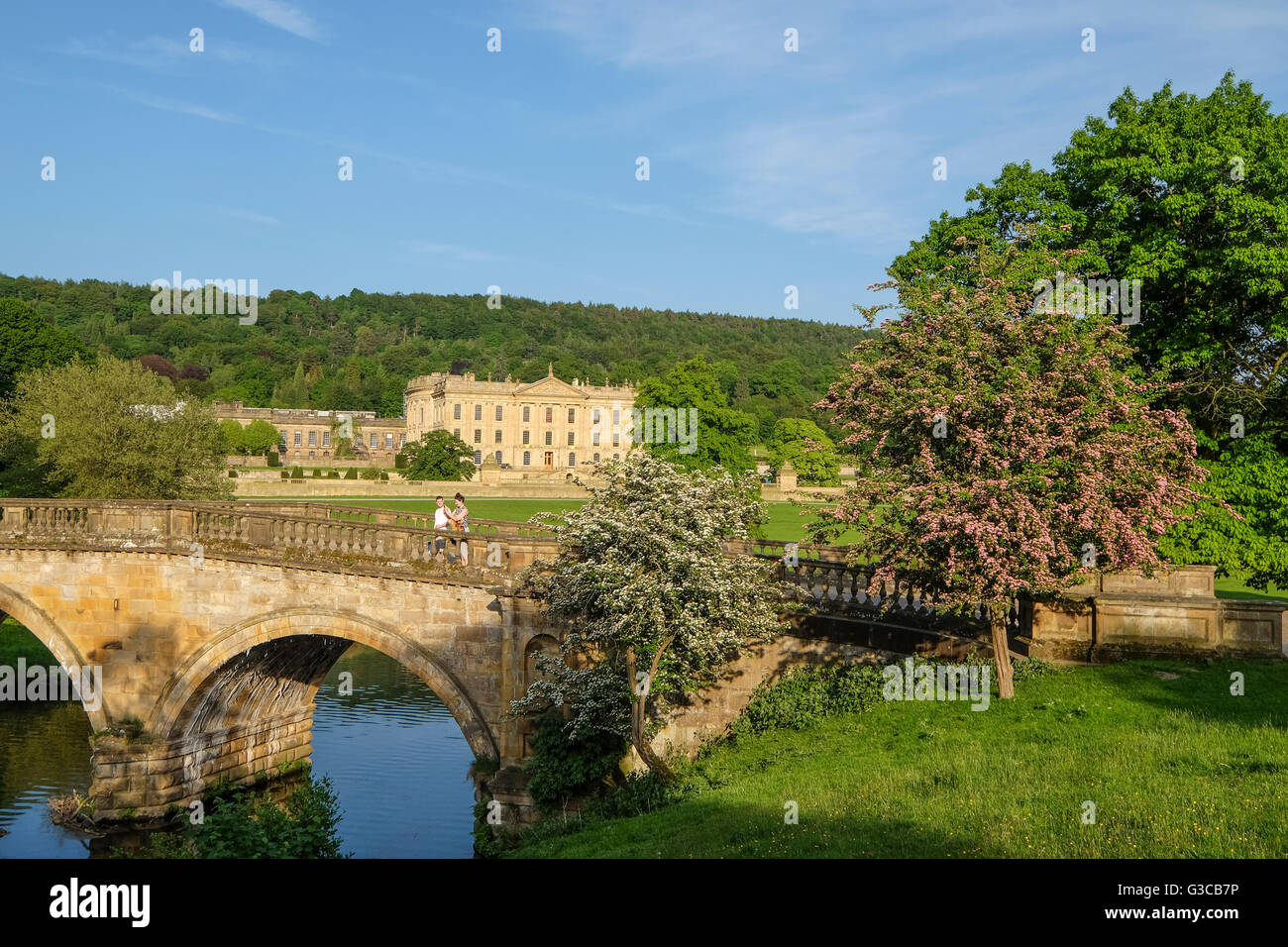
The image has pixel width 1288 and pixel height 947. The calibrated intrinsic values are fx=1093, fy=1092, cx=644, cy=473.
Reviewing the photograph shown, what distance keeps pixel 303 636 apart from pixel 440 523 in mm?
3843

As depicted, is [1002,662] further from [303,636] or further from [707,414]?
[707,414]

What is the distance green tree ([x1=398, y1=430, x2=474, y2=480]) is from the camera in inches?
3873

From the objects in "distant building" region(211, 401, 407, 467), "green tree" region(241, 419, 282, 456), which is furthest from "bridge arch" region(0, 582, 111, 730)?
"distant building" region(211, 401, 407, 467)

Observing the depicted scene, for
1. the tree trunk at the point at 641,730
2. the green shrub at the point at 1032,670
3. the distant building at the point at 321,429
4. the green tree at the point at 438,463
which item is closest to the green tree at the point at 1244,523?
the green shrub at the point at 1032,670

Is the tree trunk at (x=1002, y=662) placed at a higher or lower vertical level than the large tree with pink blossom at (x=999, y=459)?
lower

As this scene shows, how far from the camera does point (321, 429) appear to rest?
15088 centimetres

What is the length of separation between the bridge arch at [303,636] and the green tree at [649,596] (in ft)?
8.05

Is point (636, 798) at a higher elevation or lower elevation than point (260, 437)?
lower

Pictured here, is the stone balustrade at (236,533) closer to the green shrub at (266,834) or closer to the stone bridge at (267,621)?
the stone bridge at (267,621)

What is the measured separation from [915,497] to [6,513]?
20468 millimetres

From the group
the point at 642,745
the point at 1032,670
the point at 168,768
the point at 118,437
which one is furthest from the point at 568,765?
the point at 118,437

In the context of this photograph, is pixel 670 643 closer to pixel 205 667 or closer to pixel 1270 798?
pixel 1270 798

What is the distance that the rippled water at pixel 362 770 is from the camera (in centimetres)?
2277
